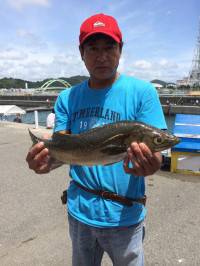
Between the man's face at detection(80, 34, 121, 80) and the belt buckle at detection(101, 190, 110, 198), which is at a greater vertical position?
the man's face at detection(80, 34, 121, 80)

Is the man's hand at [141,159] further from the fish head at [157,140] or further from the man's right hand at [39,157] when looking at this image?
the man's right hand at [39,157]

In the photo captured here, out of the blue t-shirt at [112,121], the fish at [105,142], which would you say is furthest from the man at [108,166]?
the fish at [105,142]

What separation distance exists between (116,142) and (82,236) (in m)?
0.85

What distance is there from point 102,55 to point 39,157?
2.79ft

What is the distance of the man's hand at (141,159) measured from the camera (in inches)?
83.7

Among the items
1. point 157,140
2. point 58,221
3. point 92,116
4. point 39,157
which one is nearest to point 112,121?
point 92,116

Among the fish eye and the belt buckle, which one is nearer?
the fish eye

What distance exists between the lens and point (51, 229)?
A: 5215mm

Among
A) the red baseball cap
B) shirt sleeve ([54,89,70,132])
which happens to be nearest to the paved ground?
shirt sleeve ([54,89,70,132])

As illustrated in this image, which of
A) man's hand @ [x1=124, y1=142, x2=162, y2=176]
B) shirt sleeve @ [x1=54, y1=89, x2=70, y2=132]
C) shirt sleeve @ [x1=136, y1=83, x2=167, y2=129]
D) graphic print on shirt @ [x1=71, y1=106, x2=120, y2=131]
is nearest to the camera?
man's hand @ [x1=124, y1=142, x2=162, y2=176]

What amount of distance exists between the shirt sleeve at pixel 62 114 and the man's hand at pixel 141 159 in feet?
2.43

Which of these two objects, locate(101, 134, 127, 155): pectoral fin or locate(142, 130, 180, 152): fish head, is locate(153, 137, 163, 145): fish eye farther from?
locate(101, 134, 127, 155): pectoral fin

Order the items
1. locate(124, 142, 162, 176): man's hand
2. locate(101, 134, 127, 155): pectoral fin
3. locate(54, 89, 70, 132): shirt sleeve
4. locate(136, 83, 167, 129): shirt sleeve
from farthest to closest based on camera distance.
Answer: locate(54, 89, 70, 132): shirt sleeve, locate(136, 83, 167, 129): shirt sleeve, locate(101, 134, 127, 155): pectoral fin, locate(124, 142, 162, 176): man's hand

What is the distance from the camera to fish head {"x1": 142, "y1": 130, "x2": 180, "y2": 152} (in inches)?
86.5
